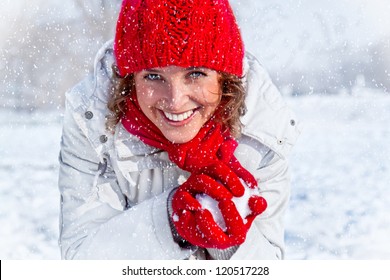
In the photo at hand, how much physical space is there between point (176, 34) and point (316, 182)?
1.63 metres

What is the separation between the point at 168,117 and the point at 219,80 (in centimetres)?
17

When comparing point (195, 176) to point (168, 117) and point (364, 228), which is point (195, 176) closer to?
point (168, 117)

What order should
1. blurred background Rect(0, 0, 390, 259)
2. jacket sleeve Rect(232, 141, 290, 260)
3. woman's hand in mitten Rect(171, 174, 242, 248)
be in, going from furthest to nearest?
blurred background Rect(0, 0, 390, 259) → jacket sleeve Rect(232, 141, 290, 260) → woman's hand in mitten Rect(171, 174, 242, 248)

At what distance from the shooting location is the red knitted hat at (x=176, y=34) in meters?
1.88

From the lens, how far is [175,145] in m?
2.05

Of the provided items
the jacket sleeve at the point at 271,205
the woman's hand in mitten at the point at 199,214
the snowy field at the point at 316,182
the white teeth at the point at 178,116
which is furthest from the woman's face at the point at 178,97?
the snowy field at the point at 316,182

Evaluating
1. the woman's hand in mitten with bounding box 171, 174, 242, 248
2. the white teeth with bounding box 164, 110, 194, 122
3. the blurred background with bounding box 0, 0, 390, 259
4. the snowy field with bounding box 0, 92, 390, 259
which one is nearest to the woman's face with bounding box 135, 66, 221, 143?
the white teeth with bounding box 164, 110, 194, 122

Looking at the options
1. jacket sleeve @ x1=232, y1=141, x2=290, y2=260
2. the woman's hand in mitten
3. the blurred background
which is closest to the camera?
the woman's hand in mitten

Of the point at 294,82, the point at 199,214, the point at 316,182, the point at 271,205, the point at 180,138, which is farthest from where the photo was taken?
the point at 294,82

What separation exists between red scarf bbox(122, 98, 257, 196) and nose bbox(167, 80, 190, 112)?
0.48 feet

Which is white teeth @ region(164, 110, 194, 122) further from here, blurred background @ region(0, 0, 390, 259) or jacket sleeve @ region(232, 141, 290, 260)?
blurred background @ region(0, 0, 390, 259)

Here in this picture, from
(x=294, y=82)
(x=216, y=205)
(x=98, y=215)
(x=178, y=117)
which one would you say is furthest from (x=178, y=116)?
(x=294, y=82)

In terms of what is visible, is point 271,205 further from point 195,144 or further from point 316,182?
point 316,182

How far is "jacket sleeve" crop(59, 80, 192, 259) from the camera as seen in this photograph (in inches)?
81.4
